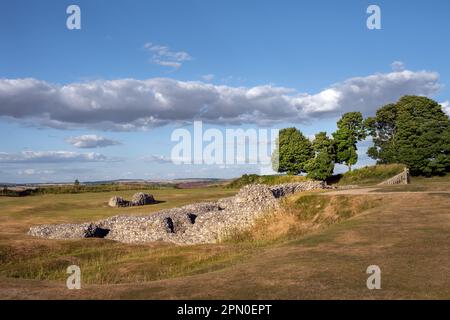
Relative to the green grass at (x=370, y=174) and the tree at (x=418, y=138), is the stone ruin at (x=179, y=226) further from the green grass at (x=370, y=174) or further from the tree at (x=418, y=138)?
the tree at (x=418, y=138)

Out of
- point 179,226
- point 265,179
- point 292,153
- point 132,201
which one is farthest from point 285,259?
point 292,153

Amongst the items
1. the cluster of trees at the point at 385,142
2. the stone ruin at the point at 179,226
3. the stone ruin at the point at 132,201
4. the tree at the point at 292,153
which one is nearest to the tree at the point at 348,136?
the cluster of trees at the point at 385,142

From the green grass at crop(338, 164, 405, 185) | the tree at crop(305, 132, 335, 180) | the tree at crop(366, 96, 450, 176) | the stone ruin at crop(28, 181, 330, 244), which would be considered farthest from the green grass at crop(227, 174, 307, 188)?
the stone ruin at crop(28, 181, 330, 244)

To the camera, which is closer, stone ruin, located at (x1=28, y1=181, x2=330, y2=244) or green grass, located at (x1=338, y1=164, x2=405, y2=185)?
stone ruin, located at (x1=28, y1=181, x2=330, y2=244)

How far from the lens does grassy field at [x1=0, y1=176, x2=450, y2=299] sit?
40.5ft

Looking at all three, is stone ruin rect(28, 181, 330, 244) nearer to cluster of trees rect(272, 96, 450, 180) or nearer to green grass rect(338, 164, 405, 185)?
green grass rect(338, 164, 405, 185)

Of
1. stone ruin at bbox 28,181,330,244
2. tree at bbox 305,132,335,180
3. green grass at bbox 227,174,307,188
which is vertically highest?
tree at bbox 305,132,335,180

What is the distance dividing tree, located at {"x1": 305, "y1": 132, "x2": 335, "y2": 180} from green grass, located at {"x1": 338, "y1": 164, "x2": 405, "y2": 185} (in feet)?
A: 10.4

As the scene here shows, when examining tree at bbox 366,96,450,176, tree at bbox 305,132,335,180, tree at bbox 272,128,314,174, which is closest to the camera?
tree at bbox 366,96,450,176

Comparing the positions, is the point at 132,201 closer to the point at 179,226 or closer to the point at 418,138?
the point at 179,226

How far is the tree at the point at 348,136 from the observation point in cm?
8456

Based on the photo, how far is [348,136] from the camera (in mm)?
86688

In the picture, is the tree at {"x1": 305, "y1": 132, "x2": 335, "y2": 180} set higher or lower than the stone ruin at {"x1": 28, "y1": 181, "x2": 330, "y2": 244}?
higher
